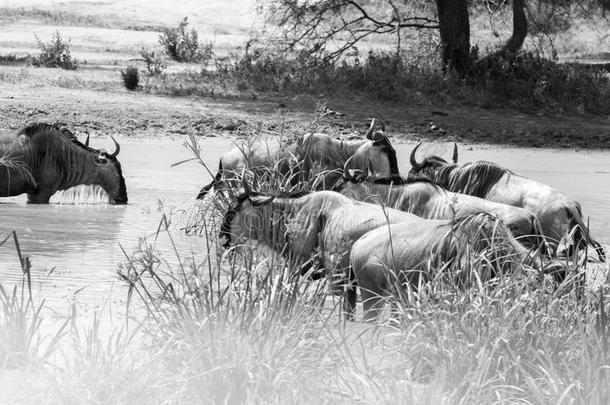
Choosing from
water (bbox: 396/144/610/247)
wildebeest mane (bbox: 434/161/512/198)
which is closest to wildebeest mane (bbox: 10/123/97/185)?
water (bbox: 396/144/610/247)

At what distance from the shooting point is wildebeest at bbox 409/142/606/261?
8930mm

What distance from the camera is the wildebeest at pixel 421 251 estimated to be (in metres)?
6.18

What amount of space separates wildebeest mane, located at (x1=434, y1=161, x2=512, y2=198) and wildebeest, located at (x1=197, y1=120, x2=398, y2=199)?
725 mm

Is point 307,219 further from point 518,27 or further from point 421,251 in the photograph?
point 518,27

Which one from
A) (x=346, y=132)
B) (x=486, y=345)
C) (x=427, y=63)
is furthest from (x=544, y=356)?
(x=427, y=63)

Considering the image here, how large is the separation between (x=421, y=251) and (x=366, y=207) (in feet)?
3.44

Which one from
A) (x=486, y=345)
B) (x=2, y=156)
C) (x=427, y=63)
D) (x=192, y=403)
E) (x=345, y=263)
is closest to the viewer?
(x=192, y=403)

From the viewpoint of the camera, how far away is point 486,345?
5062 millimetres

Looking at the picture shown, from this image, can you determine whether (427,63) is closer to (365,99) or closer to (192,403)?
(365,99)

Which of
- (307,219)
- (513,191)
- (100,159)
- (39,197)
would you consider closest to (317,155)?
(513,191)

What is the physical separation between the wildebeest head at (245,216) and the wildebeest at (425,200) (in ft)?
2.80

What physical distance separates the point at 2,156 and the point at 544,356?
7.64 m

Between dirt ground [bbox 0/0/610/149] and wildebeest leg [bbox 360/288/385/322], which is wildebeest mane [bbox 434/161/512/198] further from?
dirt ground [bbox 0/0/610/149]

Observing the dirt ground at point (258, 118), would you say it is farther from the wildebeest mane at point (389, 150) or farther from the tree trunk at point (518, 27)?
the wildebeest mane at point (389, 150)
